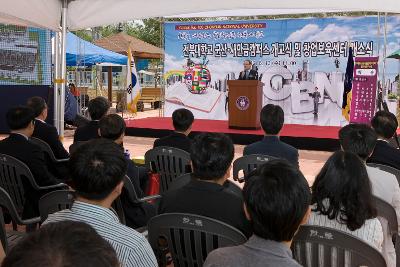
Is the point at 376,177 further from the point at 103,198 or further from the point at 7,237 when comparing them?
the point at 7,237

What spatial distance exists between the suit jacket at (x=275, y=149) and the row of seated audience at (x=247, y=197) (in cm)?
67

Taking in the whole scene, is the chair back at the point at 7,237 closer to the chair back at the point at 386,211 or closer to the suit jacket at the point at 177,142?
the suit jacket at the point at 177,142

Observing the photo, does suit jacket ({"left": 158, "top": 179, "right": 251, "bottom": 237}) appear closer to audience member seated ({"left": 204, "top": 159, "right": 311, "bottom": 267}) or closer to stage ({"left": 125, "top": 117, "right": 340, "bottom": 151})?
audience member seated ({"left": 204, "top": 159, "right": 311, "bottom": 267})

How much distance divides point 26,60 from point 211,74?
15.8 feet

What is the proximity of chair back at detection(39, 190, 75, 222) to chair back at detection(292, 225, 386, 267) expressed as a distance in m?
1.31

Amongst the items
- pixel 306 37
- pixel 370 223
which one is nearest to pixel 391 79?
pixel 306 37

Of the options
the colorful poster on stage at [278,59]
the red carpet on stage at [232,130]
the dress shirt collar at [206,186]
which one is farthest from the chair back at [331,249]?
the colorful poster on stage at [278,59]

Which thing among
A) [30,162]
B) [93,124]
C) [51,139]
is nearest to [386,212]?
[30,162]

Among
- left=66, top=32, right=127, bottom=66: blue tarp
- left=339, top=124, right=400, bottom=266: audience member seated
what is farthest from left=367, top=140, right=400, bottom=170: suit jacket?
left=66, top=32, right=127, bottom=66: blue tarp

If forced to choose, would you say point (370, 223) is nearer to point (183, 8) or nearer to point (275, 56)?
point (183, 8)

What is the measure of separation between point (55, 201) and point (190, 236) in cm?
95

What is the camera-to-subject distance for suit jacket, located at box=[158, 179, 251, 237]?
2.20 m

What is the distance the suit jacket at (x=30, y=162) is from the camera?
3.55 meters

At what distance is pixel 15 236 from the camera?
114 inches
